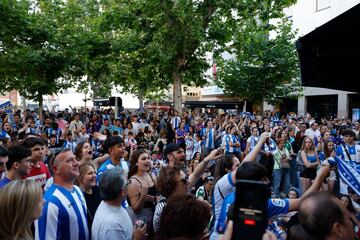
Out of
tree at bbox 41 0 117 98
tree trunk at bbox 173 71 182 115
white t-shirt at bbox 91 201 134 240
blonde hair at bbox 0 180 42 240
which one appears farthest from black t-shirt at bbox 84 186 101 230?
tree trunk at bbox 173 71 182 115

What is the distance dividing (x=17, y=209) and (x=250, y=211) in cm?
156

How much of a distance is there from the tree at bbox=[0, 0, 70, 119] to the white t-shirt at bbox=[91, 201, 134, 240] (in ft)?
38.1

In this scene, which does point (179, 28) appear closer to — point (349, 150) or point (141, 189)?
point (349, 150)

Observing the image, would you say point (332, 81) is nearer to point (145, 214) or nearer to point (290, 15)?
point (145, 214)

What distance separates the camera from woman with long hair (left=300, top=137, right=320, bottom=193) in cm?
855

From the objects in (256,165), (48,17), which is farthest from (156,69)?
(256,165)

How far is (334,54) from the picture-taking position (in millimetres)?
4363

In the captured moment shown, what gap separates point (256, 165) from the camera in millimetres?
3260

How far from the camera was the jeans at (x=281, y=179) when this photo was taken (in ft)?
31.0

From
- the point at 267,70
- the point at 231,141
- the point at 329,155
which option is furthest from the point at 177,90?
the point at 329,155

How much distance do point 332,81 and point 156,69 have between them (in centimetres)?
1416

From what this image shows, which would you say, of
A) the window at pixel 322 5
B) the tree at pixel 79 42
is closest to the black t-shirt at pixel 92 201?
the tree at pixel 79 42

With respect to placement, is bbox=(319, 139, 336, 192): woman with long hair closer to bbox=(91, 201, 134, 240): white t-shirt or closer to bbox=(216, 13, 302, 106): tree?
bbox=(91, 201, 134, 240): white t-shirt

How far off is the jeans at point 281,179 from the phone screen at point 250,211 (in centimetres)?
794
